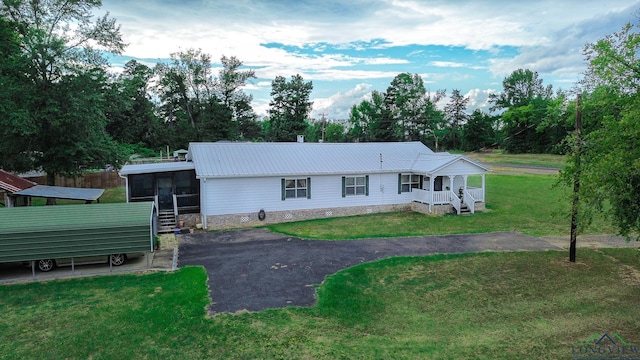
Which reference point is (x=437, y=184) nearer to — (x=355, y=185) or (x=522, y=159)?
(x=355, y=185)

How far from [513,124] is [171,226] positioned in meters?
60.3

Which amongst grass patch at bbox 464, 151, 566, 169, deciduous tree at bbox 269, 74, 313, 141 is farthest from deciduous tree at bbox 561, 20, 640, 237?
deciduous tree at bbox 269, 74, 313, 141

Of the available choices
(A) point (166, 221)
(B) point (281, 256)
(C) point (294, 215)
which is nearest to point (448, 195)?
(C) point (294, 215)

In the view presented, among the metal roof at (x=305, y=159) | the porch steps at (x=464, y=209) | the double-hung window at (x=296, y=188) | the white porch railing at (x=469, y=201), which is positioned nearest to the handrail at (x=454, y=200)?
the porch steps at (x=464, y=209)

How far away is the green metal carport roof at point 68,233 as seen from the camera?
11.6 metres

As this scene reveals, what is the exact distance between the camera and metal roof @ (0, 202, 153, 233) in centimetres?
1176

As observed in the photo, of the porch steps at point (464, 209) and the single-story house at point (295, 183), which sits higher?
the single-story house at point (295, 183)

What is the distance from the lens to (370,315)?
948cm

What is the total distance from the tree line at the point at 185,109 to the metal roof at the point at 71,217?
1003cm

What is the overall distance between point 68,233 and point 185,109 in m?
52.3

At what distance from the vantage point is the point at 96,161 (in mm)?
24188

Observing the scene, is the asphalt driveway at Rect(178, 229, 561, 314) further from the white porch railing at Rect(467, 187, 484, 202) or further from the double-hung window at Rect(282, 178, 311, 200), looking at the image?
the white porch railing at Rect(467, 187, 484, 202)

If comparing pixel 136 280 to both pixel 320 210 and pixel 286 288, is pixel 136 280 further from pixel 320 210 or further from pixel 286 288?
pixel 320 210

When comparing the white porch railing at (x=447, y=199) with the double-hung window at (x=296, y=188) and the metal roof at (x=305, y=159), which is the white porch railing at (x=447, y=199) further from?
the double-hung window at (x=296, y=188)
